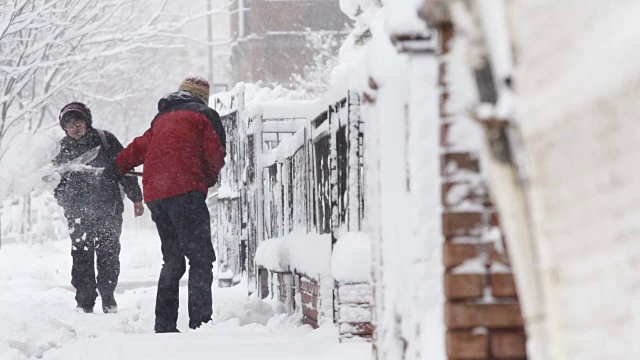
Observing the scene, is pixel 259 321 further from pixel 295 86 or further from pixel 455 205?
pixel 295 86

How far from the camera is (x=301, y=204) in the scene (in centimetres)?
830

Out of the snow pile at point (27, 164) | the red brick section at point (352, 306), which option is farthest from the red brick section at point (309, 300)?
the snow pile at point (27, 164)

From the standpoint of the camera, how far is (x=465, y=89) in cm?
278

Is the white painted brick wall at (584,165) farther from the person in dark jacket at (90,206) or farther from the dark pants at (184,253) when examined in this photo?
the person in dark jacket at (90,206)

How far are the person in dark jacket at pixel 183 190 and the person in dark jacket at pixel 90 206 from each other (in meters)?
1.96

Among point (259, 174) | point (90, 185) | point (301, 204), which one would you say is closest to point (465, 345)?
point (301, 204)

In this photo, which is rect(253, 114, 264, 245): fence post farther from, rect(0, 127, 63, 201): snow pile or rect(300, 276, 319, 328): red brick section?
rect(300, 276, 319, 328): red brick section

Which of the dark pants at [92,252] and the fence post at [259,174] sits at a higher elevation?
the fence post at [259,174]

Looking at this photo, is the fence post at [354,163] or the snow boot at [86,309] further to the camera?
the snow boot at [86,309]

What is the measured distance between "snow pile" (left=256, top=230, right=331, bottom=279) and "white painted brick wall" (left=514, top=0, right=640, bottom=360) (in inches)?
183

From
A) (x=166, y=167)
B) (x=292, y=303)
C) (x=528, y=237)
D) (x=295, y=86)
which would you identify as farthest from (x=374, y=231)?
(x=295, y=86)

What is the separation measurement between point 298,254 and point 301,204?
2.11 ft

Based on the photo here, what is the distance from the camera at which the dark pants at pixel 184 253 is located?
738 cm

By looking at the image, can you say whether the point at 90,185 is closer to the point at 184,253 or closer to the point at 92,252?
the point at 92,252
